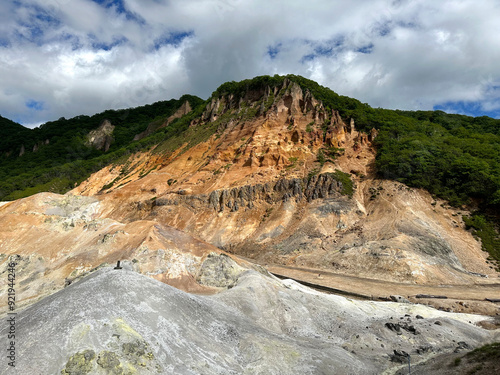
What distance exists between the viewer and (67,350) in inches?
340

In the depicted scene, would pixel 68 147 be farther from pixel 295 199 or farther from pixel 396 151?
pixel 396 151

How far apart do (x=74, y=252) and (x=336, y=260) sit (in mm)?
23346

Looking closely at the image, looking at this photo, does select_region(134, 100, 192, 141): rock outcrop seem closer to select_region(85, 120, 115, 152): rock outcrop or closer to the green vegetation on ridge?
the green vegetation on ridge

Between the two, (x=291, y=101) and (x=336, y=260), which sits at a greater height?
(x=291, y=101)

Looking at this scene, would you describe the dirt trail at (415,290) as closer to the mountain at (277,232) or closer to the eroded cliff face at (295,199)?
the mountain at (277,232)

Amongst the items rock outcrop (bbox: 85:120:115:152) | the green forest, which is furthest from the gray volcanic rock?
rock outcrop (bbox: 85:120:115:152)

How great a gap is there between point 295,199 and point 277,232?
5914mm

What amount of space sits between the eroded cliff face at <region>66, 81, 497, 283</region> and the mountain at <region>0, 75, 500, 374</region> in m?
0.21

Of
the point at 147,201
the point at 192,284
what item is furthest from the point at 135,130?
the point at 192,284

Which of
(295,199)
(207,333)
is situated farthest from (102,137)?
(207,333)

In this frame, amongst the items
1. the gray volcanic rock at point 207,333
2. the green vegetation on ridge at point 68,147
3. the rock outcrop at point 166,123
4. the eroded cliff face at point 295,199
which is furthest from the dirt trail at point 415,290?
the rock outcrop at point 166,123

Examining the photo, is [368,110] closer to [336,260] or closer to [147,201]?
[336,260]

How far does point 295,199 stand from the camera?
41656mm

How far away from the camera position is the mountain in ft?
40.3
